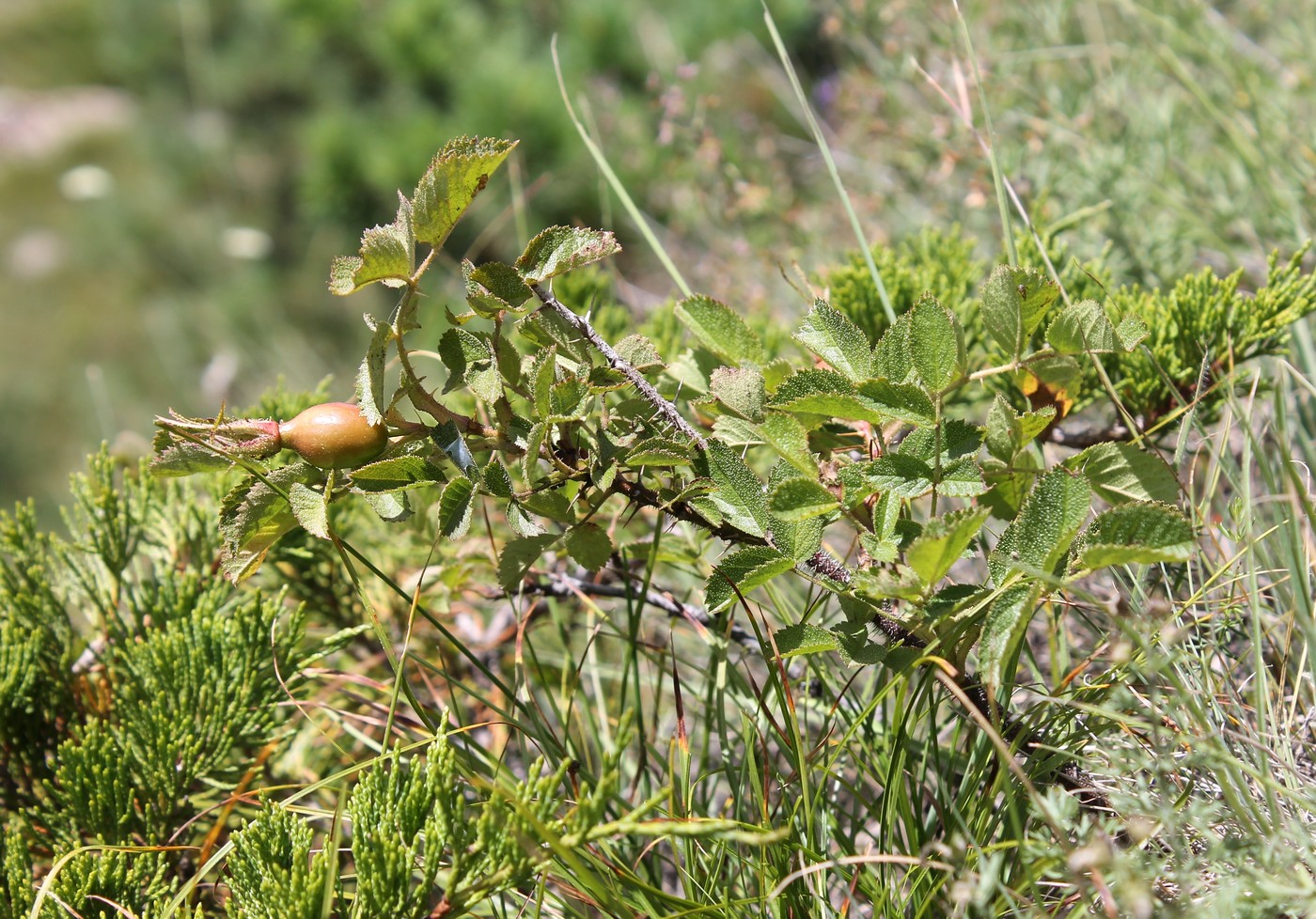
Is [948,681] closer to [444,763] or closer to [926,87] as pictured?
[444,763]

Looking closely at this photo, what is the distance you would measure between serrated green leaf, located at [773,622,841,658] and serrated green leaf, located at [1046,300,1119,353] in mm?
212

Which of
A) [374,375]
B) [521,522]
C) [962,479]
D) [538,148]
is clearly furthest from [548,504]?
[538,148]

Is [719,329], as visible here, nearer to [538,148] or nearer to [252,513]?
[252,513]

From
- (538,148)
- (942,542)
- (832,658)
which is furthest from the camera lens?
(538,148)

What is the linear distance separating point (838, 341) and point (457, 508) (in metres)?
0.24

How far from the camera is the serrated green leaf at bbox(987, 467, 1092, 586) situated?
477mm

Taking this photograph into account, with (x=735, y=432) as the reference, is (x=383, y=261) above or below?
above

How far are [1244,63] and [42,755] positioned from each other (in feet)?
5.49

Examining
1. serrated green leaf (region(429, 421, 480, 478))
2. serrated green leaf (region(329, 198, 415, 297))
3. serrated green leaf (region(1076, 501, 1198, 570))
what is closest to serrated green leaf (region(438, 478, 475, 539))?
serrated green leaf (region(429, 421, 480, 478))

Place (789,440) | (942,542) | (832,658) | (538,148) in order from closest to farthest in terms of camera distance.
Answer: (942,542) < (789,440) < (832,658) < (538,148)

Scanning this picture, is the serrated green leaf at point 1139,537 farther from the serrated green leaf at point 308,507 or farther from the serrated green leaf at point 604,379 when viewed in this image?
the serrated green leaf at point 308,507

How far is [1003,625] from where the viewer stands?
18.7 inches

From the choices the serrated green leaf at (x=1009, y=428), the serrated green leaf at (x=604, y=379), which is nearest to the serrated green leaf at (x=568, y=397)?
the serrated green leaf at (x=604, y=379)

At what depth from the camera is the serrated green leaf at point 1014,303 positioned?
522mm
